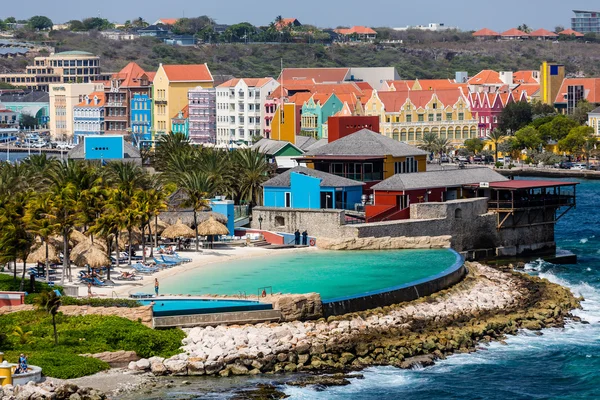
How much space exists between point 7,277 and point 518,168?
3506 inches

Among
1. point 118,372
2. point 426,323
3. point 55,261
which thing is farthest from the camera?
point 55,261

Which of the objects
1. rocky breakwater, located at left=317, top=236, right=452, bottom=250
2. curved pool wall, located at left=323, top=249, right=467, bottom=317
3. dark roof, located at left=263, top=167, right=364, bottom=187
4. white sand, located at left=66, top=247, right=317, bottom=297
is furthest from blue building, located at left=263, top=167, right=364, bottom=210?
curved pool wall, located at left=323, top=249, right=467, bottom=317

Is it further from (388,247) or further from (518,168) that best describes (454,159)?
(388,247)

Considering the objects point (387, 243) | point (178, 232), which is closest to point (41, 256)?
point (178, 232)

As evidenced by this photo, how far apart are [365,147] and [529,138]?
70944mm

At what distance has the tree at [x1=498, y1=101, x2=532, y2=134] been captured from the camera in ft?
504

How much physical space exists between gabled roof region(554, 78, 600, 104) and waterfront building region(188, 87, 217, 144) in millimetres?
47099

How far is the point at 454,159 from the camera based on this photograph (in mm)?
139375

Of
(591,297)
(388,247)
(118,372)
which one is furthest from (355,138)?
(118,372)

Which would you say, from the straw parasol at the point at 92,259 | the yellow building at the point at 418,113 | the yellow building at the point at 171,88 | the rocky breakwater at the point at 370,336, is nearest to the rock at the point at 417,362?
the rocky breakwater at the point at 370,336

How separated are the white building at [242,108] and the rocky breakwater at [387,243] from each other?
7748 centimetres

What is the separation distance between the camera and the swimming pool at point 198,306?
5066cm

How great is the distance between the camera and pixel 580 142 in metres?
144

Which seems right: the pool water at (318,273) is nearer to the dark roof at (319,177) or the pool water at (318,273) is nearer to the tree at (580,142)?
the dark roof at (319,177)
